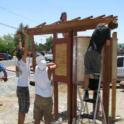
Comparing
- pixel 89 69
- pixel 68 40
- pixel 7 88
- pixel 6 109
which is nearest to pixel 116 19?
pixel 89 69

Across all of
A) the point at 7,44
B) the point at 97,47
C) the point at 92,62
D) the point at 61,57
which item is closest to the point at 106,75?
the point at 92,62

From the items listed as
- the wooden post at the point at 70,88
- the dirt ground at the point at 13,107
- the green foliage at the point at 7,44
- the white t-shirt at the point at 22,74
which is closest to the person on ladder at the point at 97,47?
the wooden post at the point at 70,88

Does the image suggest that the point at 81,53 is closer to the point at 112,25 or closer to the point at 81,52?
the point at 81,52

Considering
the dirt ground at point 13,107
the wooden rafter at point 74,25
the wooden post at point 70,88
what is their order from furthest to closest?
the dirt ground at point 13,107
the wooden post at point 70,88
the wooden rafter at point 74,25

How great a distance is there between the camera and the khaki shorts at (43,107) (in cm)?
798

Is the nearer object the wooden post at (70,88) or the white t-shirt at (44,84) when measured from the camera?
the white t-shirt at (44,84)

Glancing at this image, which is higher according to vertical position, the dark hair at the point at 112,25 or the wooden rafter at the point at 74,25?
the wooden rafter at the point at 74,25

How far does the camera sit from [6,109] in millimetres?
12367

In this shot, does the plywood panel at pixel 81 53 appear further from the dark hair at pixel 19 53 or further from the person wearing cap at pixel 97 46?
the dark hair at pixel 19 53

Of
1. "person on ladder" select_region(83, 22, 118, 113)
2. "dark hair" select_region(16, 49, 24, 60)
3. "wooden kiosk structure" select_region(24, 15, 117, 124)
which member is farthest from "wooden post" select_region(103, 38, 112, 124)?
"dark hair" select_region(16, 49, 24, 60)

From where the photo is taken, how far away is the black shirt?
7992 millimetres

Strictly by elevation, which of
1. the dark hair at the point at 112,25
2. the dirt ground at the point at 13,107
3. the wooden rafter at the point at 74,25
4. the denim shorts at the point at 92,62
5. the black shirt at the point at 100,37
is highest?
the wooden rafter at the point at 74,25

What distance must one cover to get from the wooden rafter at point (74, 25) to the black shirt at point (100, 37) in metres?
0.26

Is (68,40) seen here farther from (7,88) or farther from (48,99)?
(7,88)
